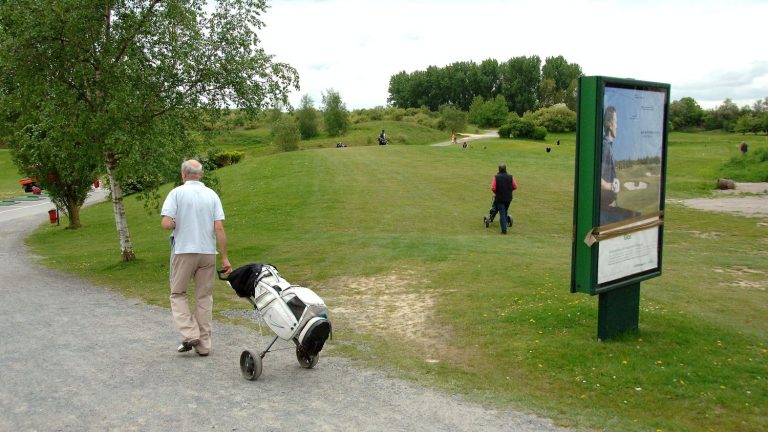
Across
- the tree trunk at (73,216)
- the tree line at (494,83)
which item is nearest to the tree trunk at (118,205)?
the tree trunk at (73,216)

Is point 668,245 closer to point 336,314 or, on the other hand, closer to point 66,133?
point 336,314

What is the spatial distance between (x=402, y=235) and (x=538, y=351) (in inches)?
451

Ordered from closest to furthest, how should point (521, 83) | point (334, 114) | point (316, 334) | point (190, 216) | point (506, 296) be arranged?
point (316, 334), point (190, 216), point (506, 296), point (334, 114), point (521, 83)

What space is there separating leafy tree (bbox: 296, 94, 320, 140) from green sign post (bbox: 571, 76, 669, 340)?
234 feet

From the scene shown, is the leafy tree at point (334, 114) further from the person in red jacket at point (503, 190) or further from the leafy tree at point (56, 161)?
the person in red jacket at point (503, 190)

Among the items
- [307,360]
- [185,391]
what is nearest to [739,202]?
[307,360]

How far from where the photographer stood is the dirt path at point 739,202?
23141 millimetres

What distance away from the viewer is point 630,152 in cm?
738

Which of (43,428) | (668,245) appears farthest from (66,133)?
(668,245)

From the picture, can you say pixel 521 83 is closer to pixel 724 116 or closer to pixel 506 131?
pixel 724 116

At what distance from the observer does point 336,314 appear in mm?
10039

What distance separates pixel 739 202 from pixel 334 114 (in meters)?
56.5

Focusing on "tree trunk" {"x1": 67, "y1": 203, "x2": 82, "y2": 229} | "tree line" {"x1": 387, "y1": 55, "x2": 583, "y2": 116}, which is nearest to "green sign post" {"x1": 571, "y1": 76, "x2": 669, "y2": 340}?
"tree trunk" {"x1": 67, "y1": 203, "x2": 82, "y2": 229}

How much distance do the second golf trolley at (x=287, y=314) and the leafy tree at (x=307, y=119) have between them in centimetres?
7180
